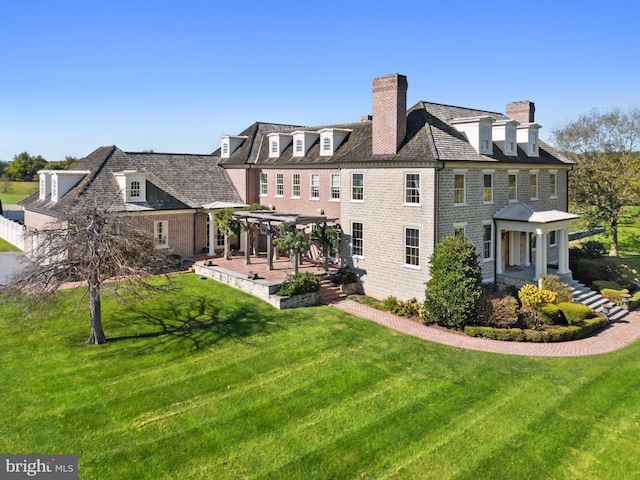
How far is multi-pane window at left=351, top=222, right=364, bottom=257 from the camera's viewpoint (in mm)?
26597

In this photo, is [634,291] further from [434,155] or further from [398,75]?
[398,75]

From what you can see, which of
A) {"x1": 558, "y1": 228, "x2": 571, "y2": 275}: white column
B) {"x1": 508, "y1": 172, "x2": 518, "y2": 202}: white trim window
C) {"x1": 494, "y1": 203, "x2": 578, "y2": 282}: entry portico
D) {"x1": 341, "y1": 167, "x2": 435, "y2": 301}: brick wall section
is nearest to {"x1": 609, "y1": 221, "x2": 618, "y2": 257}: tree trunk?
{"x1": 494, "y1": 203, "x2": 578, "y2": 282}: entry portico

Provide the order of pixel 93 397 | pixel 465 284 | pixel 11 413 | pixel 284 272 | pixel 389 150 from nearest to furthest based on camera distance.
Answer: pixel 11 413
pixel 93 397
pixel 465 284
pixel 389 150
pixel 284 272

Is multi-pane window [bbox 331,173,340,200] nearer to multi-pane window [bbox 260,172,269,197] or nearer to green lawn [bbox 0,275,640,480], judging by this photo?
multi-pane window [bbox 260,172,269,197]

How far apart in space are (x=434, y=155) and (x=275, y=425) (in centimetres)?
1447

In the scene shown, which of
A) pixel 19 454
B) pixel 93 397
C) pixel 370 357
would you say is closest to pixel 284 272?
pixel 370 357

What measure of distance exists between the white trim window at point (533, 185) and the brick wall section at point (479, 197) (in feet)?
1.09

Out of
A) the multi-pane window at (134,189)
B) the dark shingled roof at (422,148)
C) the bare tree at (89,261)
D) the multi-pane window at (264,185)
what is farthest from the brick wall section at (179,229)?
the bare tree at (89,261)

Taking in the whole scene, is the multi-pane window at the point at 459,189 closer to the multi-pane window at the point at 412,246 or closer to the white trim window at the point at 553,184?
the multi-pane window at the point at 412,246

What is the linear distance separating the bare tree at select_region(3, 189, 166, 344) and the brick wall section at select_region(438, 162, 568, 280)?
13.7 metres

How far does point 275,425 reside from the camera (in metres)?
13.6

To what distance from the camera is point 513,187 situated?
27922mm

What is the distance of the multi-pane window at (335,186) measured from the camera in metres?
29.0

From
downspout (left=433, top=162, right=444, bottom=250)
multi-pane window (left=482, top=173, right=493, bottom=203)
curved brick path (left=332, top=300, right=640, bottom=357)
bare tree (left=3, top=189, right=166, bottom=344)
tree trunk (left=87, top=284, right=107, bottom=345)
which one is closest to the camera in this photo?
bare tree (left=3, top=189, right=166, bottom=344)
